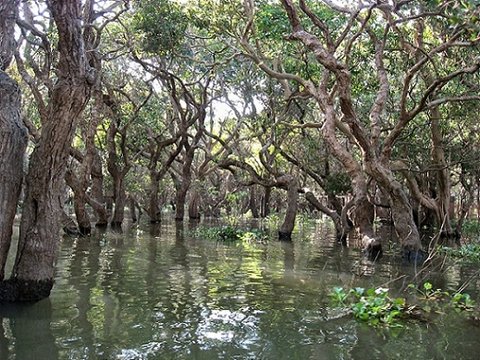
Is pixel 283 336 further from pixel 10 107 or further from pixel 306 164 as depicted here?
pixel 306 164

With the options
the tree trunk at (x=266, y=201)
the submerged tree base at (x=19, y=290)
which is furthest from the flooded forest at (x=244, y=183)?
the tree trunk at (x=266, y=201)

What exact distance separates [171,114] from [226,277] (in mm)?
16381

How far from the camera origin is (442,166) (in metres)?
17.6

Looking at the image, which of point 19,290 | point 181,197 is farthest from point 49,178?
point 181,197

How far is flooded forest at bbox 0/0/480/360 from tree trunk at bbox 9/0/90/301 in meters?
0.02

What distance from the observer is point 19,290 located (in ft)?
23.3

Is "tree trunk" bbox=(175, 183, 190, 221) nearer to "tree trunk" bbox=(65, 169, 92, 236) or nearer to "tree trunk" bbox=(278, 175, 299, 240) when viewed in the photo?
"tree trunk" bbox=(278, 175, 299, 240)

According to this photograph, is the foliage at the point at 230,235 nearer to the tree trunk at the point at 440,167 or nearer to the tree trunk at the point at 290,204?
the tree trunk at the point at 290,204

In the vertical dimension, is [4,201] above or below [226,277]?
above

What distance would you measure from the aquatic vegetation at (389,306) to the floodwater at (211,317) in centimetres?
20

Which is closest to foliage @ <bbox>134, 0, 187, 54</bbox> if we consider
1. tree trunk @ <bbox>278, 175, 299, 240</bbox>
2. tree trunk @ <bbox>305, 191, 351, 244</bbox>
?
tree trunk @ <bbox>278, 175, 299, 240</bbox>

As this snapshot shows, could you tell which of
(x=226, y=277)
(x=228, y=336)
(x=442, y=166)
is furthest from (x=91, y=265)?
(x=442, y=166)

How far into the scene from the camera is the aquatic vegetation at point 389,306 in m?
7.04

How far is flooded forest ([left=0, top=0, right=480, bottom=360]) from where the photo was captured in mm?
6430
